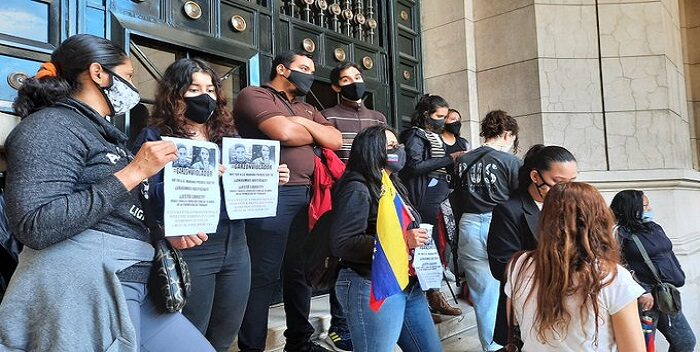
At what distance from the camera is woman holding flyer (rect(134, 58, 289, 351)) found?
218 cm

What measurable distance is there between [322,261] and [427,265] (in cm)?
53

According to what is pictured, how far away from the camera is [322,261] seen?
2.60 metres

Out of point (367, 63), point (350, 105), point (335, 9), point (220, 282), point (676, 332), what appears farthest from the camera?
point (367, 63)

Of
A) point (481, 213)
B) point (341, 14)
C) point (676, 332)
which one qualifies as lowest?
point (676, 332)

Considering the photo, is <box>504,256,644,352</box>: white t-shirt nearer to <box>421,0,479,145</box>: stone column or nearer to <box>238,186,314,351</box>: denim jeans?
<box>238,186,314,351</box>: denim jeans

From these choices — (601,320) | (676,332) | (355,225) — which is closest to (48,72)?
(355,225)

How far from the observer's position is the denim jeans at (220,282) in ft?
6.89

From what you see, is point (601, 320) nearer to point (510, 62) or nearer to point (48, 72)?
point (48, 72)

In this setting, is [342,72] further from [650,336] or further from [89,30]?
[650,336]

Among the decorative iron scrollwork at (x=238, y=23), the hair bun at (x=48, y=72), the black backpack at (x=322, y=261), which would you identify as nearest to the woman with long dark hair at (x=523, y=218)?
the black backpack at (x=322, y=261)

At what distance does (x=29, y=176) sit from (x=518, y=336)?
1897mm

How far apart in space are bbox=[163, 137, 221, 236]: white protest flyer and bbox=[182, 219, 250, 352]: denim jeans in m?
0.26

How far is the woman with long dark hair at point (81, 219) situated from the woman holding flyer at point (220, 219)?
43 cm

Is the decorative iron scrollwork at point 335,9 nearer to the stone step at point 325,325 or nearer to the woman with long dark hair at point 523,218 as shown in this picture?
the stone step at point 325,325
